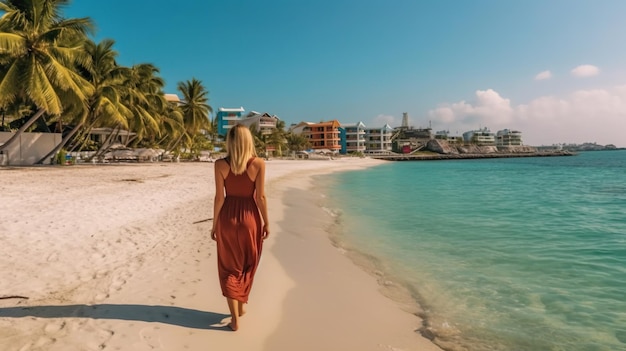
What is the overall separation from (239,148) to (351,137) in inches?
4258

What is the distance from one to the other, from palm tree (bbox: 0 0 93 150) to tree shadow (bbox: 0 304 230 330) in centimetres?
1946

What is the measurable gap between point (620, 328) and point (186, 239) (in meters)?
7.11

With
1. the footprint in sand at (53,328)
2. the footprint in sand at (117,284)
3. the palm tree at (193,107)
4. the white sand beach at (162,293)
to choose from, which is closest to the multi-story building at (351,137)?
the palm tree at (193,107)

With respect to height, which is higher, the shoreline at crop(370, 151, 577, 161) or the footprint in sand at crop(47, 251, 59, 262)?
the footprint in sand at crop(47, 251, 59, 262)

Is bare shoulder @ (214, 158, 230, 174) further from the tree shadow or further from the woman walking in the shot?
the tree shadow

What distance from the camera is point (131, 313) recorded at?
161 inches

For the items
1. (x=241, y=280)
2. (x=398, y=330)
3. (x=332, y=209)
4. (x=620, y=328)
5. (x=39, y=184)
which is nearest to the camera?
(x=241, y=280)

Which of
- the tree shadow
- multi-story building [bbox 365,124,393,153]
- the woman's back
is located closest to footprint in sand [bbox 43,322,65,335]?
the tree shadow

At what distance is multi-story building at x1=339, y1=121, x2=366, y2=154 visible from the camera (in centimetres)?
10938

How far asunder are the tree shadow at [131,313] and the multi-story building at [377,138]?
376 feet

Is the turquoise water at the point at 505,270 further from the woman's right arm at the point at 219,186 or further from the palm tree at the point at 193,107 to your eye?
the palm tree at the point at 193,107

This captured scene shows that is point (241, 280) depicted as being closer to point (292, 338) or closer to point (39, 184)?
point (292, 338)

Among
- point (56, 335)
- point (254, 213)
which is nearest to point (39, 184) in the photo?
point (56, 335)

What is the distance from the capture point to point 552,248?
9.27m
